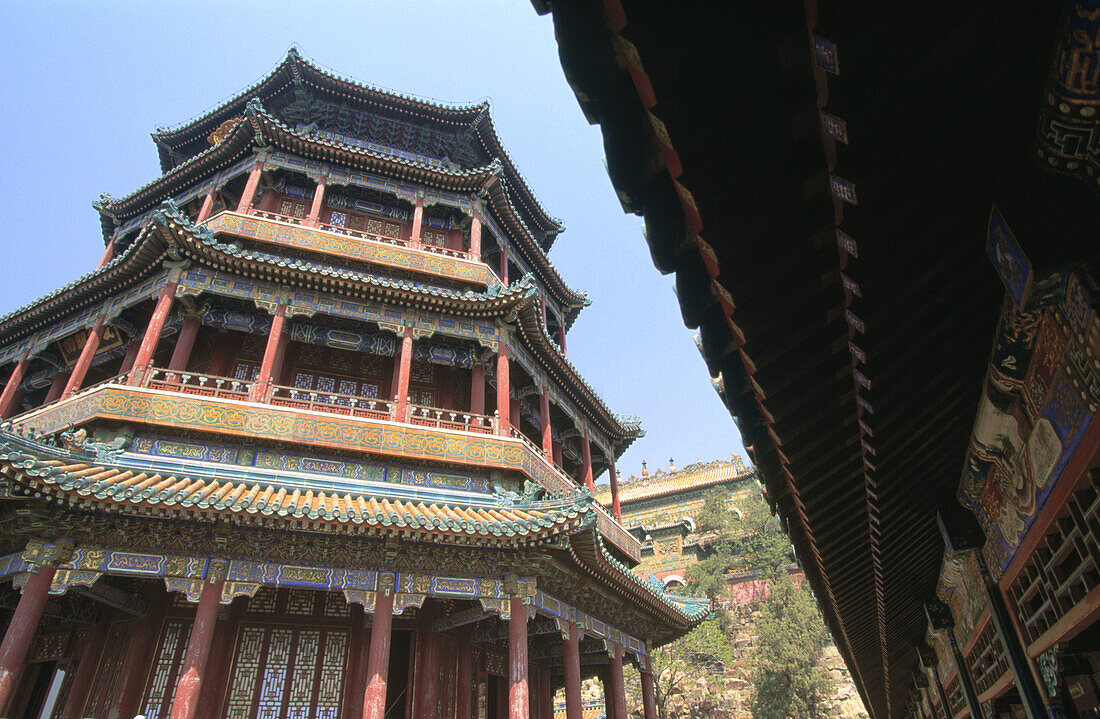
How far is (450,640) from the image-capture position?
11.3 m

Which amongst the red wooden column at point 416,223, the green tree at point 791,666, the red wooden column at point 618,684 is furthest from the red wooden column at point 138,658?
the green tree at point 791,666

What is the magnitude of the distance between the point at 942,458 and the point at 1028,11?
10.8ft

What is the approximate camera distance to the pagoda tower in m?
8.69

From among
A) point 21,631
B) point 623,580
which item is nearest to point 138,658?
point 21,631

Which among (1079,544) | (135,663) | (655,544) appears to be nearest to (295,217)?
(135,663)

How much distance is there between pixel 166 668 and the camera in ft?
30.7

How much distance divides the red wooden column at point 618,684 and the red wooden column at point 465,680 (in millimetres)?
2959

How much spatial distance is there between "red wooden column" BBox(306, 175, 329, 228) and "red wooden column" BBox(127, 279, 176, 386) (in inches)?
127

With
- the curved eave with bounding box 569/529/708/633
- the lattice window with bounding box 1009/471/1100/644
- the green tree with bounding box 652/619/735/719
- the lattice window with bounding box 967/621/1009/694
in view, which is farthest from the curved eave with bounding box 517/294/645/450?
the green tree with bounding box 652/619/735/719

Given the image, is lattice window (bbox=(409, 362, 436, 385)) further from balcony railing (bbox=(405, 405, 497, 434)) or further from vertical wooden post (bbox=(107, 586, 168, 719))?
vertical wooden post (bbox=(107, 586, 168, 719))

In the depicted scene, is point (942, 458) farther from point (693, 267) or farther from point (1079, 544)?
point (693, 267)

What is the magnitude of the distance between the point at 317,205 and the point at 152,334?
4.60 metres

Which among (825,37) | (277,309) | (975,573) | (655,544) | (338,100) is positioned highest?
(338,100)

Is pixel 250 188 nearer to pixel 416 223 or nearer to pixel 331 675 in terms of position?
pixel 416 223
